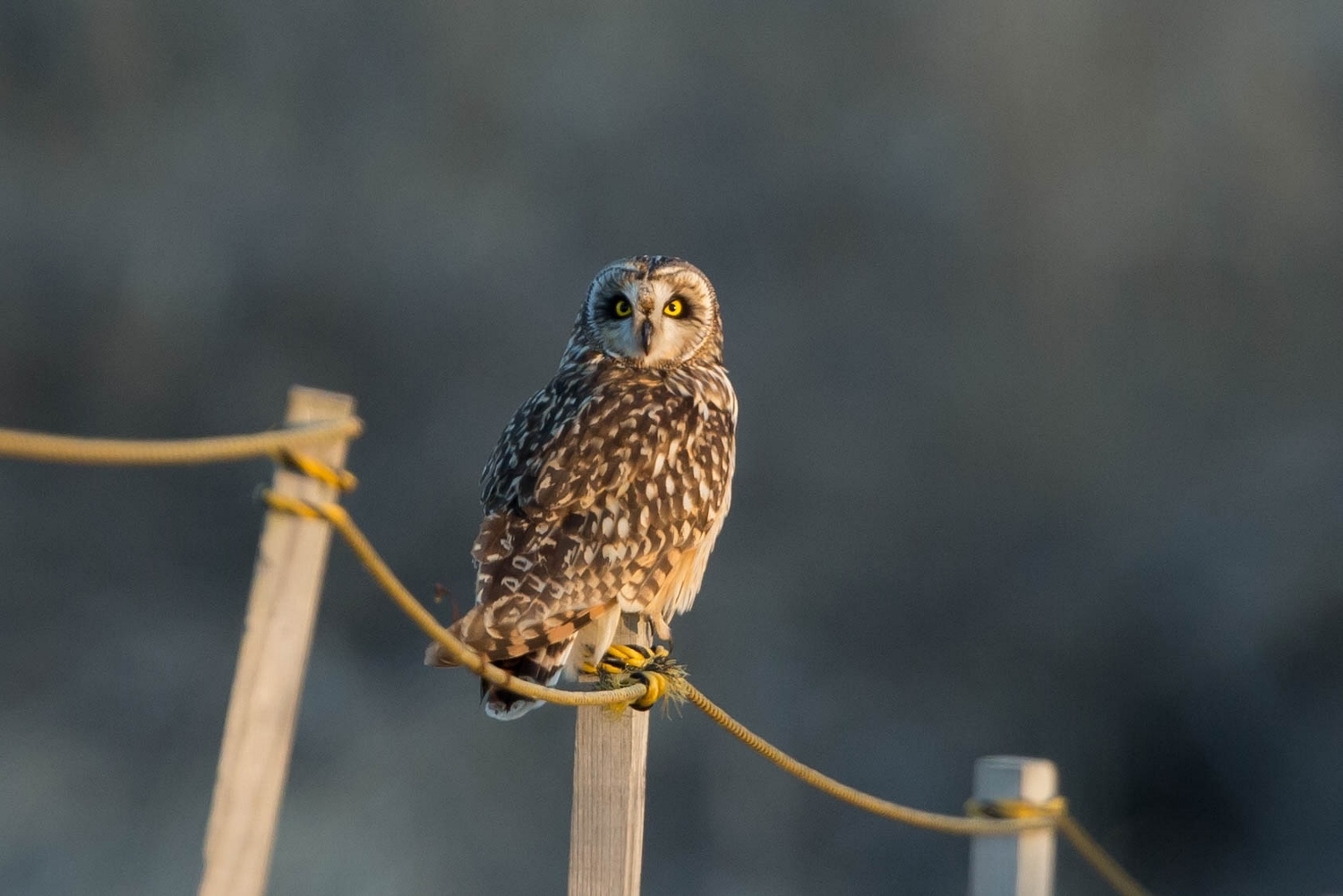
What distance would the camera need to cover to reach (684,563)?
3.52 metres

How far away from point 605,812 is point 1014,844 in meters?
0.79

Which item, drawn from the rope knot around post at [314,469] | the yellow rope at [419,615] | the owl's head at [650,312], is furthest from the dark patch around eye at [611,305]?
the rope knot around post at [314,469]

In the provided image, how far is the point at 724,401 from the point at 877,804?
1.39 m

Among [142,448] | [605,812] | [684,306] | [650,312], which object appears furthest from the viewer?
[684,306]

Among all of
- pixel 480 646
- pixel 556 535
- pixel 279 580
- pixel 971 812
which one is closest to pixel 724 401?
pixel 556 535

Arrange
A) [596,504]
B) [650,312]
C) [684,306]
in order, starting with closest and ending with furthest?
1. [596,504]
2. [650,312]
3. [684,306]

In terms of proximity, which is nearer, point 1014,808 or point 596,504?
point 1014,808

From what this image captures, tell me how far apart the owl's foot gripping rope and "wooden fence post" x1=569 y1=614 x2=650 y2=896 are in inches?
3.5

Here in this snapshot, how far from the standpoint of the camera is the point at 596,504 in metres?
3.32

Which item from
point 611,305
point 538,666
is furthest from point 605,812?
point 611,305

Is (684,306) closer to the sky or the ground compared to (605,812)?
closer to the sky

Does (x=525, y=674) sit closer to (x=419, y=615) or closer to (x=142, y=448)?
(x=419, y=615)

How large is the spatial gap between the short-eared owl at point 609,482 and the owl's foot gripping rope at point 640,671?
0.15 meters

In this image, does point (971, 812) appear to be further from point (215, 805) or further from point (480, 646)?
point (215, 805)
